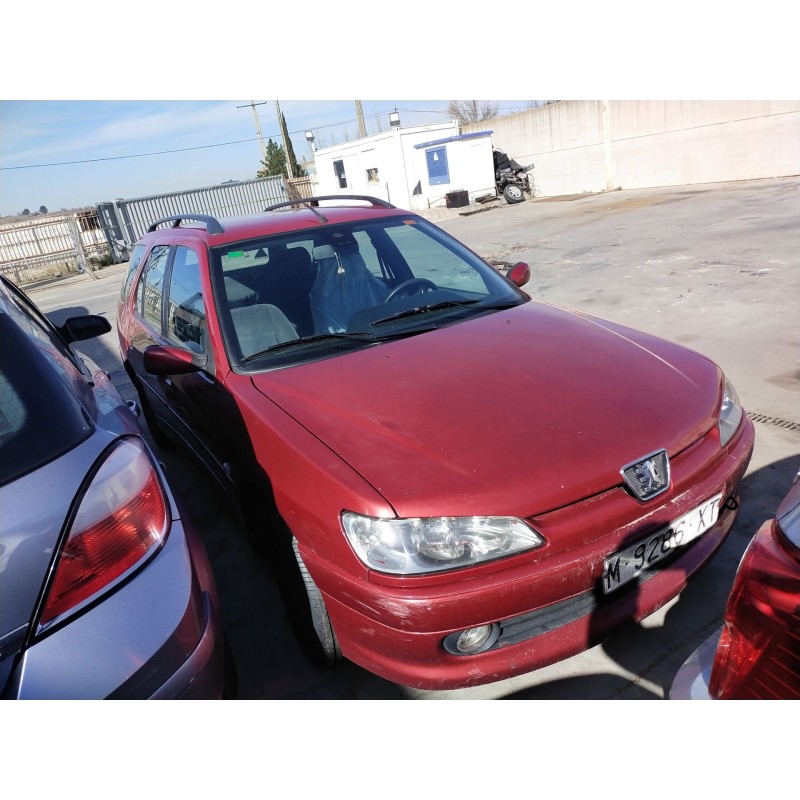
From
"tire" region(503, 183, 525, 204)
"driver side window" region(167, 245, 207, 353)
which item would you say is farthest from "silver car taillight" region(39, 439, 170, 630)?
"tire" region(503, 183, 525, 204)

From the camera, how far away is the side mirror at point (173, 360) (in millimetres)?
2668

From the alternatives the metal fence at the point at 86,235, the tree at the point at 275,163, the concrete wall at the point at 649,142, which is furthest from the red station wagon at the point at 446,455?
the tree at the point at 275,163

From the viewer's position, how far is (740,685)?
1188 millimetres

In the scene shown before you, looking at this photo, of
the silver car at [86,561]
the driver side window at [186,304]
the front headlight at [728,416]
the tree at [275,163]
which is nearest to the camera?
the silver car at [86,561]

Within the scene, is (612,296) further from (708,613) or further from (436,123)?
(436,123)

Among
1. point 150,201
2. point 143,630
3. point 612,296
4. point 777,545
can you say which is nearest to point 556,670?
point 777,545

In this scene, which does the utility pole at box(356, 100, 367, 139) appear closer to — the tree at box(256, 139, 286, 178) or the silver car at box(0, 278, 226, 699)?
the tree at box(256, 139, 286, 178)

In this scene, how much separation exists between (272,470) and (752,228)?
9676 mm

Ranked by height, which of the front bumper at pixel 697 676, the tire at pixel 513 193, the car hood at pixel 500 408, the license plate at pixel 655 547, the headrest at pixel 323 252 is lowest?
the tire at pixel 513 193

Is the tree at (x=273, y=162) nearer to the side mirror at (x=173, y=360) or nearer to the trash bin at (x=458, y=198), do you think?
the trash bin at (x=458, y=198)

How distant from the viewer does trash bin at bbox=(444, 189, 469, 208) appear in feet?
67.4

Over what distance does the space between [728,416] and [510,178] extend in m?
20.4

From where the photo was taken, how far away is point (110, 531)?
1.44 meters

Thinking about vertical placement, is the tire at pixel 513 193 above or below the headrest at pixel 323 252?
below
